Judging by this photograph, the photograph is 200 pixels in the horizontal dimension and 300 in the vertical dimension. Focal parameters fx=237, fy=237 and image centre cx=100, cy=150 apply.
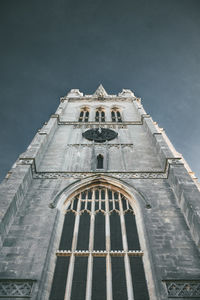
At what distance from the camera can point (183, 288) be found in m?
6.39

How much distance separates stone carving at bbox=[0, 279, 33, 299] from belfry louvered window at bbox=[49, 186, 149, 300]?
730 mm

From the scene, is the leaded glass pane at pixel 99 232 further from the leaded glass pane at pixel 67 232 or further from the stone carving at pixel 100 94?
the stone carving at pixel 100 94

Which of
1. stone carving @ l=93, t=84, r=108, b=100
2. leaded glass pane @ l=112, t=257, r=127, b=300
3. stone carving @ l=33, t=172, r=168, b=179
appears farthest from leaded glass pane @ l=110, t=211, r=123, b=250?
stone carving @ l=93, t=84, r=108, b=100

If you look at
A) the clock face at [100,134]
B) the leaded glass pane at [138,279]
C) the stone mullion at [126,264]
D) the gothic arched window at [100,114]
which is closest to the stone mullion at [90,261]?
the stone mullion at [126,264]

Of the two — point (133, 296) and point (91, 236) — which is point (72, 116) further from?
point (133, 296)

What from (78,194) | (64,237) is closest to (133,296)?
(64,237)

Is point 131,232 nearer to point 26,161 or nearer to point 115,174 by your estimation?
point 115,174

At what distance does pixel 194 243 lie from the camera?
770cm

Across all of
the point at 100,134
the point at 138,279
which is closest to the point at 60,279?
the point at 138,279

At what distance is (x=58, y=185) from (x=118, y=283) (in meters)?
5.07

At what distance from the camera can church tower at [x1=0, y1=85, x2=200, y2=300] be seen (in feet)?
22.1

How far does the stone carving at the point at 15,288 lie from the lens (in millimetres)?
6215

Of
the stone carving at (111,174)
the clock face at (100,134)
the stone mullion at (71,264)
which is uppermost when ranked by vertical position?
the clock face at (100,134)

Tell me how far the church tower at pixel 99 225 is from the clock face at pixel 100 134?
141 centimetres
